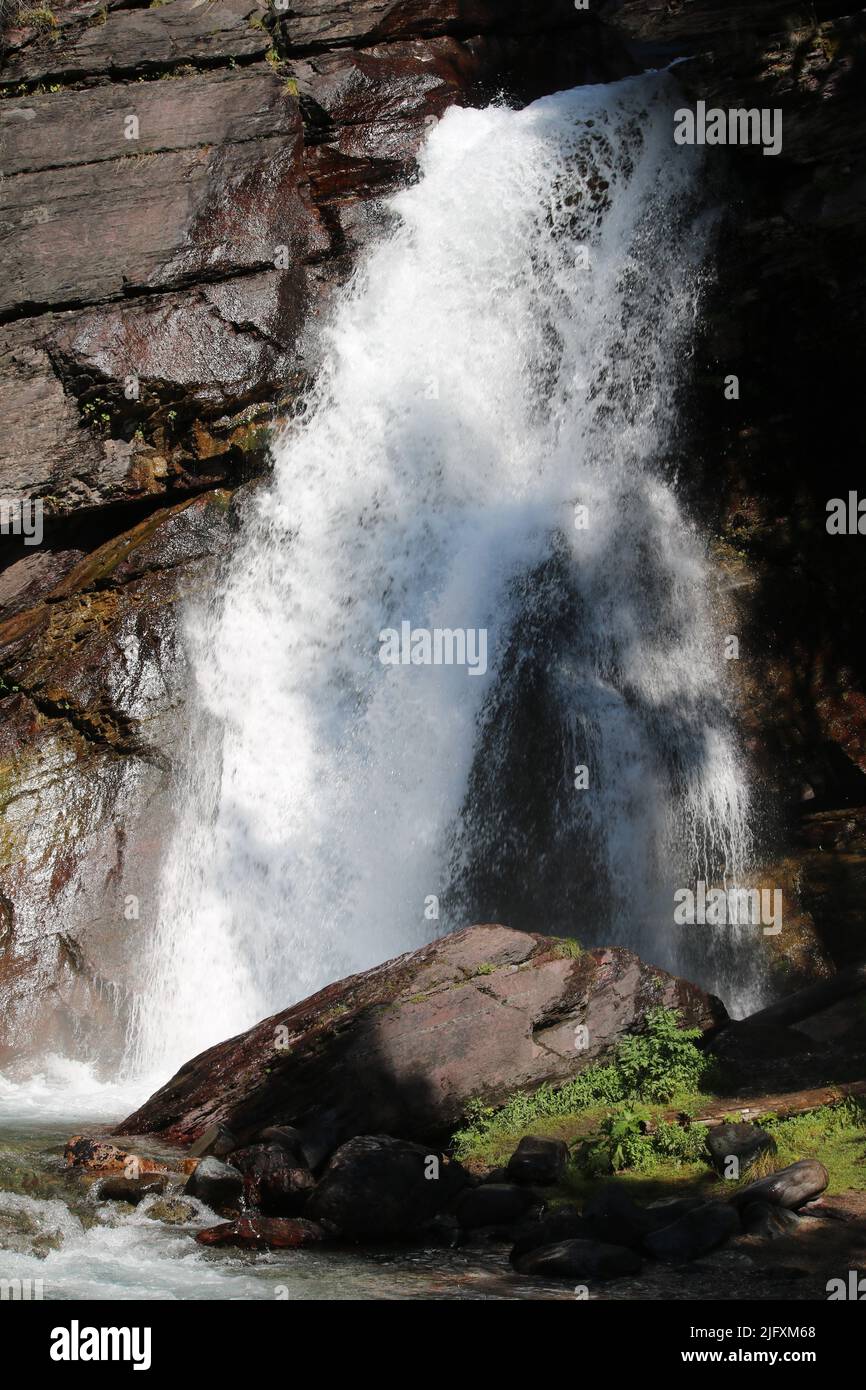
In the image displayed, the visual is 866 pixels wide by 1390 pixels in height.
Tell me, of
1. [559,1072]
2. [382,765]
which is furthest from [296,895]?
[559,1072]

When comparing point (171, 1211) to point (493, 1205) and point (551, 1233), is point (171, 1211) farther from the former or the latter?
point (551, 1233)

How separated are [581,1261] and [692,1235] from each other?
1.94ft

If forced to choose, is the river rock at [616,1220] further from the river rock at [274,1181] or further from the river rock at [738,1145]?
the river rock at [274,1181]

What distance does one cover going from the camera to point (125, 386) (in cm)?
1557

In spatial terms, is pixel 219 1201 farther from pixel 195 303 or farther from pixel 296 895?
pixel 195 303

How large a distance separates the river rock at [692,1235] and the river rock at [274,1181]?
2.06m

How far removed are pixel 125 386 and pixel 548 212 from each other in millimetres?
6109

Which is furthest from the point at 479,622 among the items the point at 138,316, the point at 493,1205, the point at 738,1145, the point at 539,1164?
the point at 493,1205

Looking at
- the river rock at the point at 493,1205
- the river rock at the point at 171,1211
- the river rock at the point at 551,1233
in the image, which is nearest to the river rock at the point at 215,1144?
the river rock at the point at 171,1211

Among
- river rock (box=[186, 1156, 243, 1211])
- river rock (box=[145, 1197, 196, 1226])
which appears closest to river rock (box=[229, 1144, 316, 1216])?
Result: river rock (box=[186, 1156, 243, 1211])

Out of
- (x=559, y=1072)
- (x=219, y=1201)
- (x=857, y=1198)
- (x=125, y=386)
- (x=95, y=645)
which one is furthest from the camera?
(x=125, y=386)

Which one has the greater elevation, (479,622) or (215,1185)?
(479,622)

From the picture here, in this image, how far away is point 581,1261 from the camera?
5.75 meters

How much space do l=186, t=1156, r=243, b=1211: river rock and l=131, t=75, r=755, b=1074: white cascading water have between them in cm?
515
